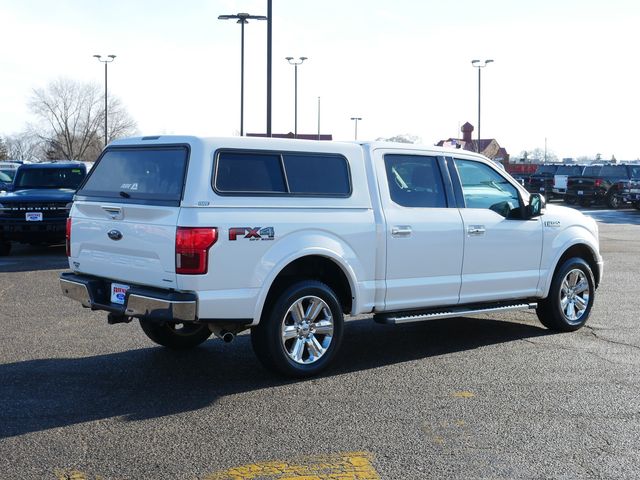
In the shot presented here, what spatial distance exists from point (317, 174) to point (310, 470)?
2.87 meters

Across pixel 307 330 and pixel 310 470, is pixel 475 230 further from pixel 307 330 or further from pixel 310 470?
pixel 310 470

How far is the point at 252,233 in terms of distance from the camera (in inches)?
245

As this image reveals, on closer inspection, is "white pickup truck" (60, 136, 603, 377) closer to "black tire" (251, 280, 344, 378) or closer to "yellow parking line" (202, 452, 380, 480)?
"black tire" (251, 280, 344, 378)

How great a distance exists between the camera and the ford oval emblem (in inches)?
255

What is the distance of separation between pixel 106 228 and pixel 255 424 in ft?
7.02

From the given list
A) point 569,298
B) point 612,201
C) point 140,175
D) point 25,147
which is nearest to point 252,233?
point 140,175

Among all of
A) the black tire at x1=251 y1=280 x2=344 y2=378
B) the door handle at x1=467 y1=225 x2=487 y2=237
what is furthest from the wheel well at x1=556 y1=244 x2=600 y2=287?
the black tire at x1=251 y1=280 x2=344 y2=378

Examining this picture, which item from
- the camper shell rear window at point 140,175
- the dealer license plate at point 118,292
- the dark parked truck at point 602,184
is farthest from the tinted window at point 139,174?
the dark parked truck at point 602,184

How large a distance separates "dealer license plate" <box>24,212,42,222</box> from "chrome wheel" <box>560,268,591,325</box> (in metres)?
9.90

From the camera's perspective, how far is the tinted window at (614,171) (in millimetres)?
35969

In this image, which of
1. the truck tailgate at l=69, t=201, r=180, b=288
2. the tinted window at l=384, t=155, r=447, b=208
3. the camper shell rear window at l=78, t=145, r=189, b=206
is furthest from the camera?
the tinted window at l=384, t=155, r=447, b=208

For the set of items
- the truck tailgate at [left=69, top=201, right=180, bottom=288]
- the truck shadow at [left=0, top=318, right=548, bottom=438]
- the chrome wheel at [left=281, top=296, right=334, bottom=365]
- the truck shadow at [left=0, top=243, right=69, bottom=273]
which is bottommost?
the truck shadow at [left=0, top=243, right=69, bottom=273]

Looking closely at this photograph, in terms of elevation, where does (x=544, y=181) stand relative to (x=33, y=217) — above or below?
above

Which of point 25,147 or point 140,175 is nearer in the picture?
point 140,175
